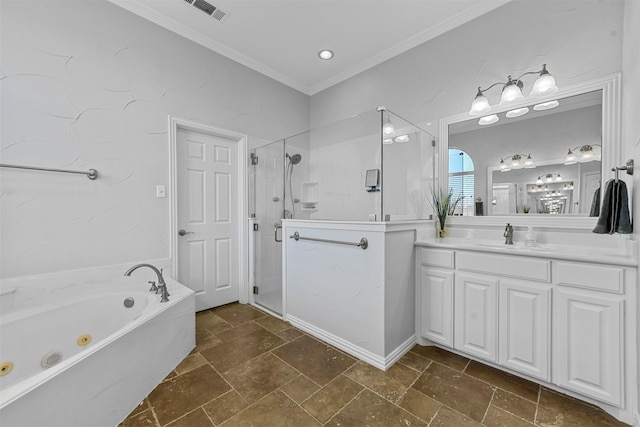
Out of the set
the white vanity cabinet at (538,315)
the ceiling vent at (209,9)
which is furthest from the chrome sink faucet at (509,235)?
the ceiling vent at (209,9)

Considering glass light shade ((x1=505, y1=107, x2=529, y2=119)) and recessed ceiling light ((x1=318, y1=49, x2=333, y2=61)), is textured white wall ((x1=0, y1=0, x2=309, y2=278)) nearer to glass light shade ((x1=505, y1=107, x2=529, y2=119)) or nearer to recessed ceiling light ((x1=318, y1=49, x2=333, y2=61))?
recessed ceiling light ((x1=318, y1=49, x2=333, y2=61))

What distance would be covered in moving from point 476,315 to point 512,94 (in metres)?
1.66

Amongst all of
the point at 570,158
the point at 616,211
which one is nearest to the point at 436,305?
the point at 616,211

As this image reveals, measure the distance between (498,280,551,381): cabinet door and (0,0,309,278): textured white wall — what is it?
2759 mm

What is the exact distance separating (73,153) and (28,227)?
60 cm

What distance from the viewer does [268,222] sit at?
296 centimetres

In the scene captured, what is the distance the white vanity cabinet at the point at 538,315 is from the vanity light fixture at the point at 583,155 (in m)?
0.85

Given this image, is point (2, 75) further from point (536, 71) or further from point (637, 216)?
point (637, 216)

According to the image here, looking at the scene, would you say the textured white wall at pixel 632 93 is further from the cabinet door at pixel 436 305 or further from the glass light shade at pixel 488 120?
the cabinet door at pixel 436 305

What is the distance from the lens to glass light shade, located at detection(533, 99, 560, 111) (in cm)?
192

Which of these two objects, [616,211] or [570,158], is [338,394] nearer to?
[616,211]

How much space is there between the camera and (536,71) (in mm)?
1980

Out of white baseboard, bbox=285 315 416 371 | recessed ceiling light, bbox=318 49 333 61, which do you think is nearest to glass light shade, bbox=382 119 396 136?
recessed ceiling light, bbox=318 49 333 61

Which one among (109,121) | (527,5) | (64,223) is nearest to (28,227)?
(64,223)
